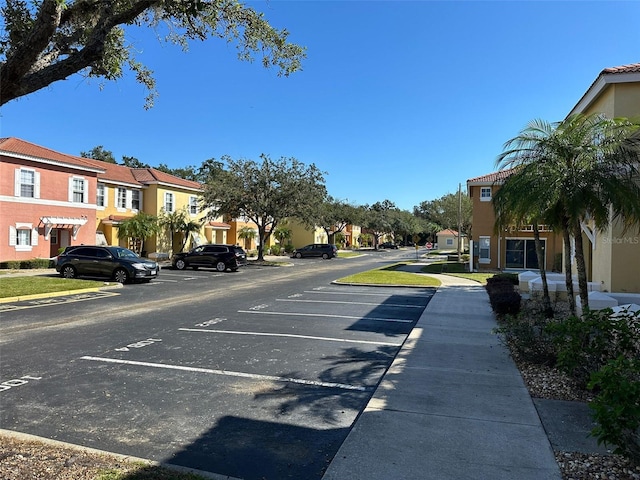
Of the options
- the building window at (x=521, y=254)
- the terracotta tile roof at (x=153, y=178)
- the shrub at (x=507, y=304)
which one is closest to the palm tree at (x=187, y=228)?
Result: the terracotta tile roof at (x=153, y=178)

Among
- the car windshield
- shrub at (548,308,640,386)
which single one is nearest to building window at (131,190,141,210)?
the car windshield

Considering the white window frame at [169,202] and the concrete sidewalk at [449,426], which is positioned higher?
the white window frame at [169,202]

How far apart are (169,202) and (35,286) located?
21.1m

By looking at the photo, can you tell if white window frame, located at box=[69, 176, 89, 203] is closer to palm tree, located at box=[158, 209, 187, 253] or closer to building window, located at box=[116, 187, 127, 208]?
building window, located at box=[116, 187, 127, 208]

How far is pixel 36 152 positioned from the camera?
2656 centimetres

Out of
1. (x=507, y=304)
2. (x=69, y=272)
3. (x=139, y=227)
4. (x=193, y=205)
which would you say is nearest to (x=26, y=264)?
(x=69, y=272)

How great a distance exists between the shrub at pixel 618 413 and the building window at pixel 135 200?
35.4m

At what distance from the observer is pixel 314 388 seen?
5.71 metres

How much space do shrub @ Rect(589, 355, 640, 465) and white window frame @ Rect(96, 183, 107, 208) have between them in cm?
3346

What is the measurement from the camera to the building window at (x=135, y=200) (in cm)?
3419

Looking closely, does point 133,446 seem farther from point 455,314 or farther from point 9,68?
point 455,314

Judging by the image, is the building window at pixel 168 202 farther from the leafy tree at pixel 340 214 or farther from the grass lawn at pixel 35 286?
the leafy tree at pixel 340 214

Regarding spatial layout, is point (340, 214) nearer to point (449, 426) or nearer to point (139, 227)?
point (139, 227)

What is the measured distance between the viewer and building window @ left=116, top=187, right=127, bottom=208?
3297 cm
